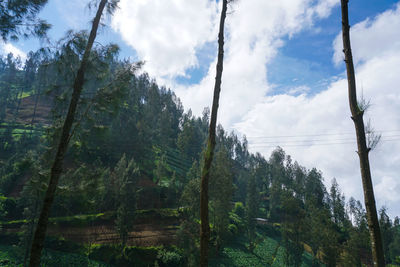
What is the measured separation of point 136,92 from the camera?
284ft

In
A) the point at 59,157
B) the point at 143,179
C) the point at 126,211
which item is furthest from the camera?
the point at 143,179

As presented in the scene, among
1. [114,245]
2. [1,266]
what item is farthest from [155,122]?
[1,266]

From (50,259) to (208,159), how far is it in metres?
26.4

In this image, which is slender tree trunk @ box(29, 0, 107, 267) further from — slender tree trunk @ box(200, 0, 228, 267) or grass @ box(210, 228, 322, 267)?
grass @ box(210, 228, 322, 267)

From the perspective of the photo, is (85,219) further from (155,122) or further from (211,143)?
(155,122)

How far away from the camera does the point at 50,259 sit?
23.4m

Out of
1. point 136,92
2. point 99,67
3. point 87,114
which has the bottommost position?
point 87,114

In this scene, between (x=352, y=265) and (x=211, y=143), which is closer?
(x=211, y=143)

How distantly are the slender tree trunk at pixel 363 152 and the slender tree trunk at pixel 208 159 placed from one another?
3.20 m

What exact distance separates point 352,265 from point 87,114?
1491 inches

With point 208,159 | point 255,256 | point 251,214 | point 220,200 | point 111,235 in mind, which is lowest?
point 255,256

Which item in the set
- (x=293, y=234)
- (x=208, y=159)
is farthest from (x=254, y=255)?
(x=208, y=159)

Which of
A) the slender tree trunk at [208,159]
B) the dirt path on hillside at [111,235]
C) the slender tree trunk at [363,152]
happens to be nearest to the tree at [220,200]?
the dirt path on hillside at [111,235]

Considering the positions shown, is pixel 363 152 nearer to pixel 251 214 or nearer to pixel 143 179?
pixel 251 214
